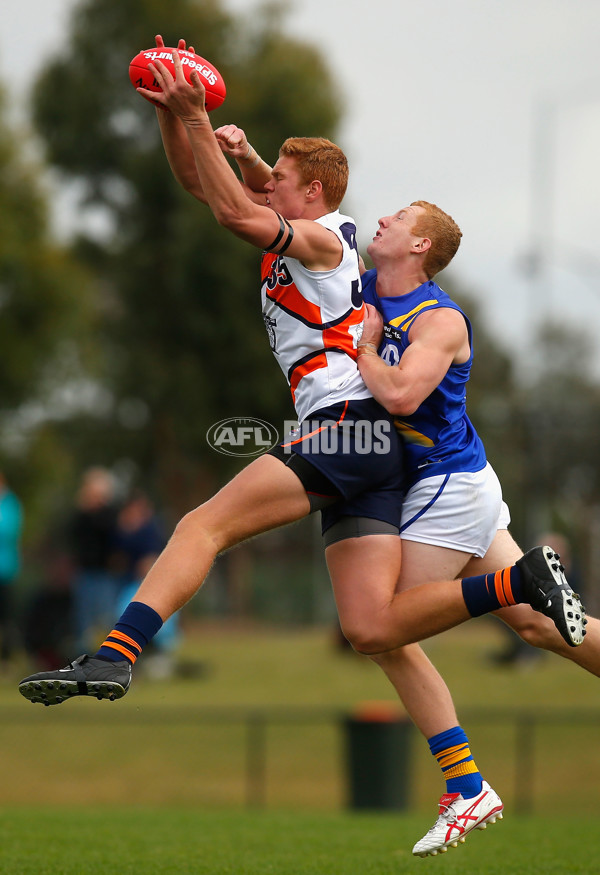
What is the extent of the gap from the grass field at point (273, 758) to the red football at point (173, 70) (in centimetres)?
401

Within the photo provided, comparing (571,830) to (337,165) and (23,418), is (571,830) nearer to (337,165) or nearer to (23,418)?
(337,165)

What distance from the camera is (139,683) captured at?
1327 cm

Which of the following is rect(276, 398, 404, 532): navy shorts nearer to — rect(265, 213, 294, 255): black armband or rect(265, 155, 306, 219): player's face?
rect(265, 213, 294, 255): black armband

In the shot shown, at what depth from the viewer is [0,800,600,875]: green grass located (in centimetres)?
537

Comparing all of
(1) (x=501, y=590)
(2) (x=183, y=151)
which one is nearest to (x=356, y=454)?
(1) (x=501, y=590)

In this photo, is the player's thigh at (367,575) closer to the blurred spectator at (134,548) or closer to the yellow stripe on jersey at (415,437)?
the yellow stripe on jersey at (415,437)

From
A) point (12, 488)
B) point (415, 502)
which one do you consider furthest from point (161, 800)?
point (12, 488)

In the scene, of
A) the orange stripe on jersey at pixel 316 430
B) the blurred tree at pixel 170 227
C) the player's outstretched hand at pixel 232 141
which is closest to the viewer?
the orange stripe on jersey at pixel 316 430

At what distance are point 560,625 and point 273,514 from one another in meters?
1.19

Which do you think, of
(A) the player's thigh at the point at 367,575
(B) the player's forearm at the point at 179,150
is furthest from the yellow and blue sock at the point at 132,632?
(B) the player's forearm at the point at 179,150

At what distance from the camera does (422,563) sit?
15.9 ft

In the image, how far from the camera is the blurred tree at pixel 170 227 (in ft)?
86.9

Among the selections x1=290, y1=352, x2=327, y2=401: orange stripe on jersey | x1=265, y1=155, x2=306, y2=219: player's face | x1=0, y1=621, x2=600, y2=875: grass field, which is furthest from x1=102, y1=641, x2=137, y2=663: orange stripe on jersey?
x1=0, y1=621, x2=600, y2=875: grass field

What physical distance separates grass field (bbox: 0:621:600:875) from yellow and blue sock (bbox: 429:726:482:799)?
5.62ft
